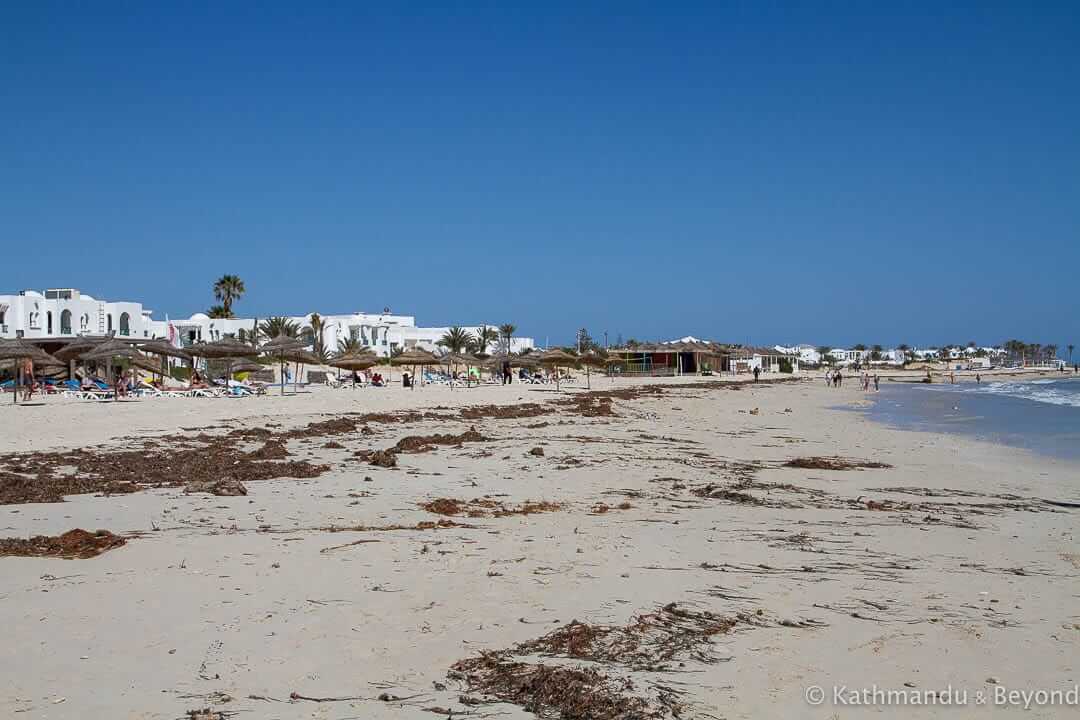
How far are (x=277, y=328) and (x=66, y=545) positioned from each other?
60.7m

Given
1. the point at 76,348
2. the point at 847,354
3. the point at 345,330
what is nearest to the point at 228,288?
the point at 345,330

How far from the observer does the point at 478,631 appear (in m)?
4.36

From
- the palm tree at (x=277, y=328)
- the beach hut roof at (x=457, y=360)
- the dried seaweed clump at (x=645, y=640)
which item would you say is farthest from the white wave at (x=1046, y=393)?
the palm tree at (x=277, y=328)

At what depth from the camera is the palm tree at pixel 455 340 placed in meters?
76.8

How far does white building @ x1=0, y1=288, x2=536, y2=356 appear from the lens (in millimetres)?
47094

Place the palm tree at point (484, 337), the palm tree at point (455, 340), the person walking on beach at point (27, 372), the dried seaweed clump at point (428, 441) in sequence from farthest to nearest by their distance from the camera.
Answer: the palm tree at point (484, 337)
the palm tree at point (455, 340)
the person walking on beach at point (27, 372)
the dried seaweed clump at point (428, 441)

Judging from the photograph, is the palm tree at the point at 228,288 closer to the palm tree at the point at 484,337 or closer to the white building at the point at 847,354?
the palm tree at the point at 484,337

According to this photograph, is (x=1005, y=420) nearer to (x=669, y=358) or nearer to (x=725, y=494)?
(x=725, y=494)

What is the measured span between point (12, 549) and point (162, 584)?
1.62 metres

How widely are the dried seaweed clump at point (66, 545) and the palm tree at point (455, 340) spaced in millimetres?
69172

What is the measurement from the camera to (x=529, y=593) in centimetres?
505

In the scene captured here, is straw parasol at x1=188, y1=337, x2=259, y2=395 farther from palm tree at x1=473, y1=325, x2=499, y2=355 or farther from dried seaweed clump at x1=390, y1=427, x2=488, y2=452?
palm tree at x1=473, y1=325, x2=499, y2=355

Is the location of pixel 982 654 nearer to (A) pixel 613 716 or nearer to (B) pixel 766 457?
(A) pixel 613 716

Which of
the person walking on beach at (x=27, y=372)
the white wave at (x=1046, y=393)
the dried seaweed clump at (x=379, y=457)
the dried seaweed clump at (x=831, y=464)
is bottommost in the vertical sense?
the white wave at (x=1046, y=393)
